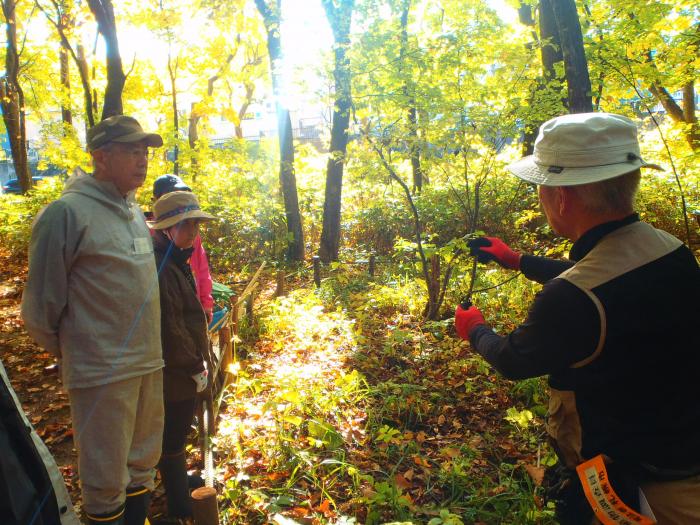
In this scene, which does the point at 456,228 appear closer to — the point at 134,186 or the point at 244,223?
the point at 244,223

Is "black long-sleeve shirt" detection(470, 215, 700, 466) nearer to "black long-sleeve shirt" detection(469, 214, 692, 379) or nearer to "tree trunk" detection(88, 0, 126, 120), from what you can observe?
"black long-sleeve shirt" detection(469, 214, 692, 379)

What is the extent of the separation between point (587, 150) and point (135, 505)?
2.83 metres

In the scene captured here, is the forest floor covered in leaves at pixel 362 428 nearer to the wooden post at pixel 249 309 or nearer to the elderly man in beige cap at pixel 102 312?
the wooden post at pixel 249 309

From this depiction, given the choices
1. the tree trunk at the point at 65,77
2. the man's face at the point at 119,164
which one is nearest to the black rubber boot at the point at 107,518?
the man's face at the point at 119,164

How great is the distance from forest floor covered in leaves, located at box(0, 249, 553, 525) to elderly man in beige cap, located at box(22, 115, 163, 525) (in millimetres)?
590

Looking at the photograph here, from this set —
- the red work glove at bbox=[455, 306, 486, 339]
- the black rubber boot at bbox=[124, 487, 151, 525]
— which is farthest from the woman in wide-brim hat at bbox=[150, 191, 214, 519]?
the red work glove at bbox=[455, 306, 486, 339]

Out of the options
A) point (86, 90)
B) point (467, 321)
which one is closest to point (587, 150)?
point (467, 321)

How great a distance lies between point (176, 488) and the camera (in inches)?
111

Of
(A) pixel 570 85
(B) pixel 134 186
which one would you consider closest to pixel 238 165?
(A) pixel 570 85

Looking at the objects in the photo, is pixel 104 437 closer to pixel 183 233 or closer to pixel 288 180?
pixel 183 233

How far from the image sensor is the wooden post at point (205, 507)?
2357mm

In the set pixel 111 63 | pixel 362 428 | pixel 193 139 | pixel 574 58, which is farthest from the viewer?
pixel 193 139

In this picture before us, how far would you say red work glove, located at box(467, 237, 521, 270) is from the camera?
8.16ft

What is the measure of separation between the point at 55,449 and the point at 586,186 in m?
4.52
